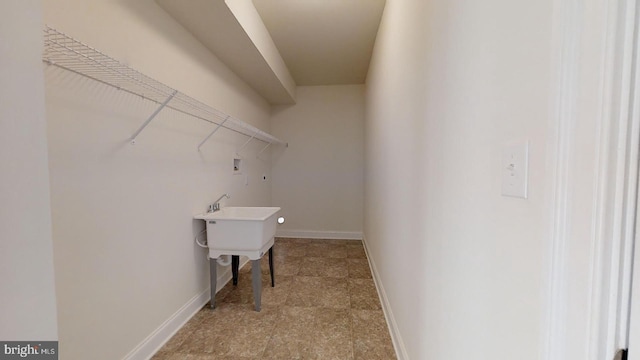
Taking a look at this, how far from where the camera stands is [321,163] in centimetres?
438

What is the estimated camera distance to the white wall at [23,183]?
21.1 inches

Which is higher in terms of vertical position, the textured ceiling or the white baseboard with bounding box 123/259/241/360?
the textured ceiling

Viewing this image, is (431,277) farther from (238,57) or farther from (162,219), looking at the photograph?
(238,57)

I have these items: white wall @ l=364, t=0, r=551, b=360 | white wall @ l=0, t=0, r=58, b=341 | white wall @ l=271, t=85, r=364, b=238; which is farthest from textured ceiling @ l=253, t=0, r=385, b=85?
white wall @ l=0, t=0, r=58, b=341

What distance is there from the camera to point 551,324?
0.45 m

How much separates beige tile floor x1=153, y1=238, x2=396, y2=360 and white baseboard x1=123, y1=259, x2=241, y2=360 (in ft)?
0.14

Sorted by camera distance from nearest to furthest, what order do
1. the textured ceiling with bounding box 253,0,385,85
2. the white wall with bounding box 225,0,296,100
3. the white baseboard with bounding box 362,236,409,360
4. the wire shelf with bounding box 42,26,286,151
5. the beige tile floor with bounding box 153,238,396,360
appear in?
the wire shelf with bounding box 42,26,286,151 < the white baseboard with bounding box 362,236,409,360 < the beige tile floor with bounding box 153,238,396,360 < the white wall with bounding box 225,0,296,100 < the textured ceiling with bounding box 253,0,385,85

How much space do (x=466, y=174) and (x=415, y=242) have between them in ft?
2.02

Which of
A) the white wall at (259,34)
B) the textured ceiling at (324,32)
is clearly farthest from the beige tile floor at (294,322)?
the textured ceiling at (324,32)

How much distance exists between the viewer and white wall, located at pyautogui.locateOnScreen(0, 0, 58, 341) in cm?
54

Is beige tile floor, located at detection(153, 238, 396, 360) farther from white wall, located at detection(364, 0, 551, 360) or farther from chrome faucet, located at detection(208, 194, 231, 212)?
chrome faucet, located at detection(208, 194, 231, 212)

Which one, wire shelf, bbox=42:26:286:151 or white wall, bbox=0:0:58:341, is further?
wire shelf, bbox=42:26:286:151

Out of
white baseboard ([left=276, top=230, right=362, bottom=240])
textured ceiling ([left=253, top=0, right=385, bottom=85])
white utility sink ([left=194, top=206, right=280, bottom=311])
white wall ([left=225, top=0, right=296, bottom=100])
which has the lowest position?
white baseboard ([left=276, top=230, right=362, bottom=240])

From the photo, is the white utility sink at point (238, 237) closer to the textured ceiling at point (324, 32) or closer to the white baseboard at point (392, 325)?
the white baseboard at point (392, 325)
